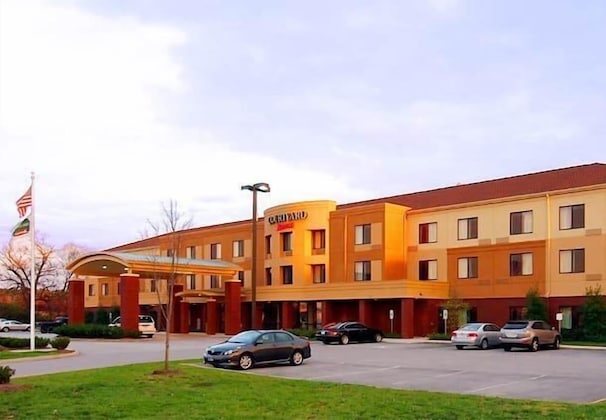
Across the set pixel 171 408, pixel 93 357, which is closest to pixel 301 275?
pixel 93 357

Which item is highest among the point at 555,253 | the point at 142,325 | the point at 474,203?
the point at 474,203

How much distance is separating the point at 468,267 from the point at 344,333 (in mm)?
11807

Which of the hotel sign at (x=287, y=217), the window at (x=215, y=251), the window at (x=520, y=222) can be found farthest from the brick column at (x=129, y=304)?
the window at (x=520, y=222)

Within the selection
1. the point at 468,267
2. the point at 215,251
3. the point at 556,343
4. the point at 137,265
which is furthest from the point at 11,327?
the point at 556,343

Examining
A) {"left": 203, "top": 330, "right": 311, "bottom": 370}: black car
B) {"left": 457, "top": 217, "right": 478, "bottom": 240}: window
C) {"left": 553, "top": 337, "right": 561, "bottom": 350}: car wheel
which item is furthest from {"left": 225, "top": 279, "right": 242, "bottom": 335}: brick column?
{"left": 203, "top": 330, "right": 311, "bottom": 370}: black car

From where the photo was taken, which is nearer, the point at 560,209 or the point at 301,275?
the point at 560,209

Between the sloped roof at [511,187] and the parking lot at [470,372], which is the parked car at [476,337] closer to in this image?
the parking lot at [470,372]

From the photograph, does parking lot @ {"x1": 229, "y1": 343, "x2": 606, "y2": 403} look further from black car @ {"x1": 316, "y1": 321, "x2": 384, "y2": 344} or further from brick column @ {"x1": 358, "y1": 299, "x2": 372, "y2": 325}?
brick column @ {"x1": 358, "y1": 299, "x2": 372, "y2": 325}

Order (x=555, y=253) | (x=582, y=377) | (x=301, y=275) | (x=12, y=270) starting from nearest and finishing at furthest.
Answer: (x=582, y=377) < (x=555, y=253) < (x=301, y=275) < (x=12, y=270)

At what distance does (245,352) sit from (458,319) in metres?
27.8

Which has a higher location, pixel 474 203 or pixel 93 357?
pixel 474 203

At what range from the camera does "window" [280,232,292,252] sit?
198 ft

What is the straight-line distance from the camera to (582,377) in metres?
22.2

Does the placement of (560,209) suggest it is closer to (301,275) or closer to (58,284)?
(301,275)
